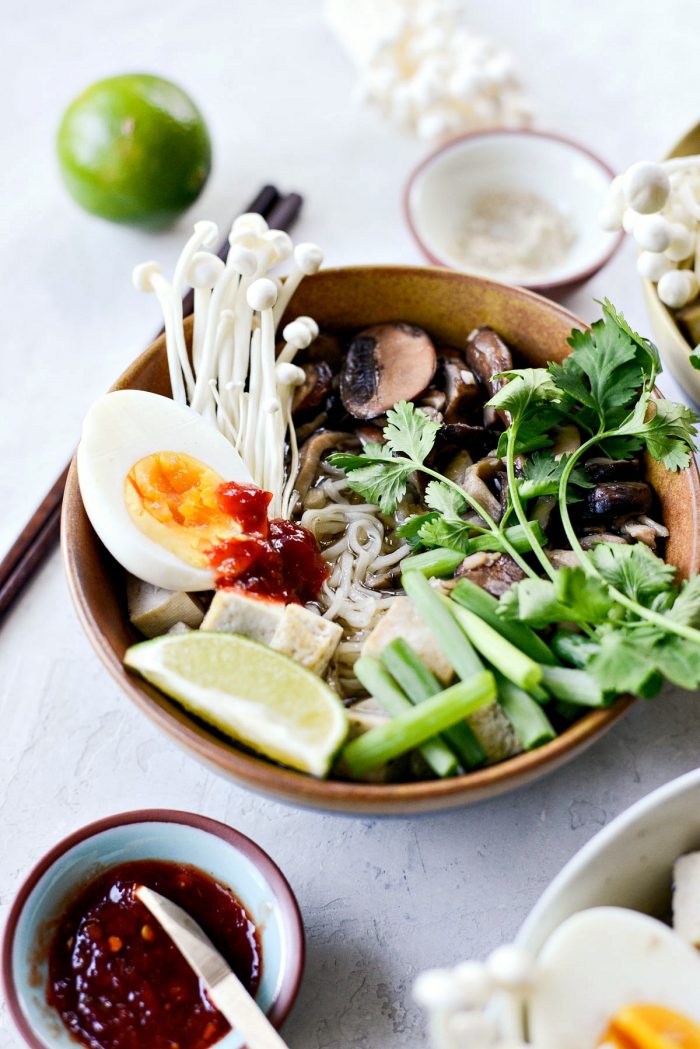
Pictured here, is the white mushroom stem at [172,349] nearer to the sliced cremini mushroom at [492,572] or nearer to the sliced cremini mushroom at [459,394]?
the sliced cremini mushroom at [459,394]

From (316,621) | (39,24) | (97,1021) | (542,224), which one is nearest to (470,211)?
(542,224)

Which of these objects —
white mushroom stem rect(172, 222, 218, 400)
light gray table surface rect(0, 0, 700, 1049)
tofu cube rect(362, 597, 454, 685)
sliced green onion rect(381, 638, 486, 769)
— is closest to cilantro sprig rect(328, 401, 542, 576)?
tofu cube rect(362, 597, 454, 685)

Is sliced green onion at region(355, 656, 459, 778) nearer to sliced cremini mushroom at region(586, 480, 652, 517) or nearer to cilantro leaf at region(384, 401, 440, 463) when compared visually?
cilantro leaf at region(384, 401, 440, 463)

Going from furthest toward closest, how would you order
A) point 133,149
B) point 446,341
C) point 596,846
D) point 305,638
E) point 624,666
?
point 133,149 < point 446,341 < point 305,638 < point 624,666 < point 596,846

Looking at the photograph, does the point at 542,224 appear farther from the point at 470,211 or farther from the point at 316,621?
the point at 316,621

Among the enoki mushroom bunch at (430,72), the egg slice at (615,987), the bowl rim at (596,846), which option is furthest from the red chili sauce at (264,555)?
the enoki mushroom bunch at (430,72)

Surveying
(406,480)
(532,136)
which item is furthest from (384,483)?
(532,136)

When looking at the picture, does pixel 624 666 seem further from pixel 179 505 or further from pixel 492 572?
pixel 179 505
